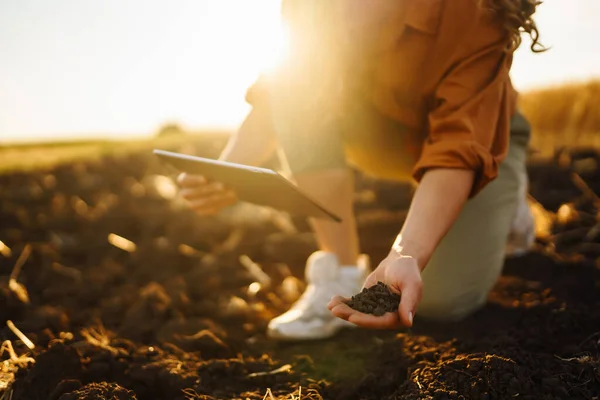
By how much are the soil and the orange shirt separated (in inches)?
17.6

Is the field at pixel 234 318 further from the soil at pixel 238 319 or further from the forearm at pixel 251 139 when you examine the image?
the forearm at pixel 251 139

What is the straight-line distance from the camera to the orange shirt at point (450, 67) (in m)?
1.25

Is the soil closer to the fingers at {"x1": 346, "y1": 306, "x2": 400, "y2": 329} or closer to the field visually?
the field

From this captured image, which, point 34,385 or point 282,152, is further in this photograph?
point 282,152

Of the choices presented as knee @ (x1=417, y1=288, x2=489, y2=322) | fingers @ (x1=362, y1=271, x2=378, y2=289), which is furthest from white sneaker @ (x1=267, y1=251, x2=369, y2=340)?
fingers @ (x1=362, y1=271, x2=378, y2=289)

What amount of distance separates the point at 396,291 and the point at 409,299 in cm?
6

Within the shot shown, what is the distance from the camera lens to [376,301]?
1058mm

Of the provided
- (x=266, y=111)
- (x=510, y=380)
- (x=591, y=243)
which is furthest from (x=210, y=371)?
(x=591, y=243)

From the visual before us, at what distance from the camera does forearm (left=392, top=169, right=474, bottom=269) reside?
1.15m

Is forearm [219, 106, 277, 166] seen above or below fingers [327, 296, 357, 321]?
above

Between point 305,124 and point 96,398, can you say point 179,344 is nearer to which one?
point 96,398

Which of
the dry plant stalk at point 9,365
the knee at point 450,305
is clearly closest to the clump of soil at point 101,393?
the dry plant stalk at point 9,365

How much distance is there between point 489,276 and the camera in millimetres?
1774

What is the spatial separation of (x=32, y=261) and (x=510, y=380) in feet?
6.16
